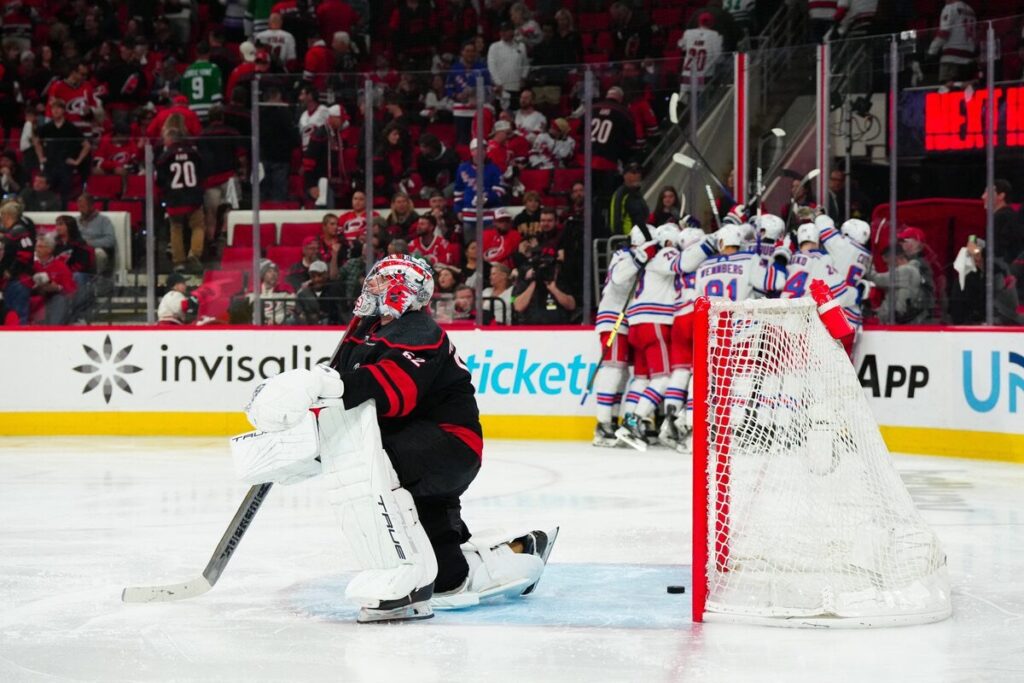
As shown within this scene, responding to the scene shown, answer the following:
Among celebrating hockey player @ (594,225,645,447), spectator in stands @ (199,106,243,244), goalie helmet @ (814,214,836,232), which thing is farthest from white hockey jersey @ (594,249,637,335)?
spectator in stands @ (199,106,243,244)

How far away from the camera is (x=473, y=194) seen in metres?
10.1

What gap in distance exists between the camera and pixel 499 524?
6.40m

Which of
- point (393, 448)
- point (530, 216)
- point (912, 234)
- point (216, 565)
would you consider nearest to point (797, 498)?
point (393, 448)

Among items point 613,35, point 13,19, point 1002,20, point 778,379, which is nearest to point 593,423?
point 1002,20

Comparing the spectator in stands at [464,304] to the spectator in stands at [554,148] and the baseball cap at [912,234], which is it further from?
the baseball cap at [912,234]

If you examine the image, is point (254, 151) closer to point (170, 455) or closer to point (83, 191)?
point (83, 191)

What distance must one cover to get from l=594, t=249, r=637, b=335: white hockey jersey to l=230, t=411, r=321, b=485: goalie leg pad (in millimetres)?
5638

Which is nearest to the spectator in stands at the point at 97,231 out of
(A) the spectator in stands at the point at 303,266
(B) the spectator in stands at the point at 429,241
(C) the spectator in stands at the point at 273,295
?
(C) the spectator in stands at the point at 273,295

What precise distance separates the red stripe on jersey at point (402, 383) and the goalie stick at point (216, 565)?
0.30m

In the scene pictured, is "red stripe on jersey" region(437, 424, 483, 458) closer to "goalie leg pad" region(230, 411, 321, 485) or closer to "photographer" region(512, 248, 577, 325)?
"goalie leg pad" region(230, 411, 321, 485)

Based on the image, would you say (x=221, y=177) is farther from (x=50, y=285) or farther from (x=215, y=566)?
(x=215, y=566)

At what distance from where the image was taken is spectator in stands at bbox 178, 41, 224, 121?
13.6 metres

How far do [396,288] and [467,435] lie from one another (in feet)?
1.51

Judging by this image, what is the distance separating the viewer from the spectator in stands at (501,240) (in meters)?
10.1
